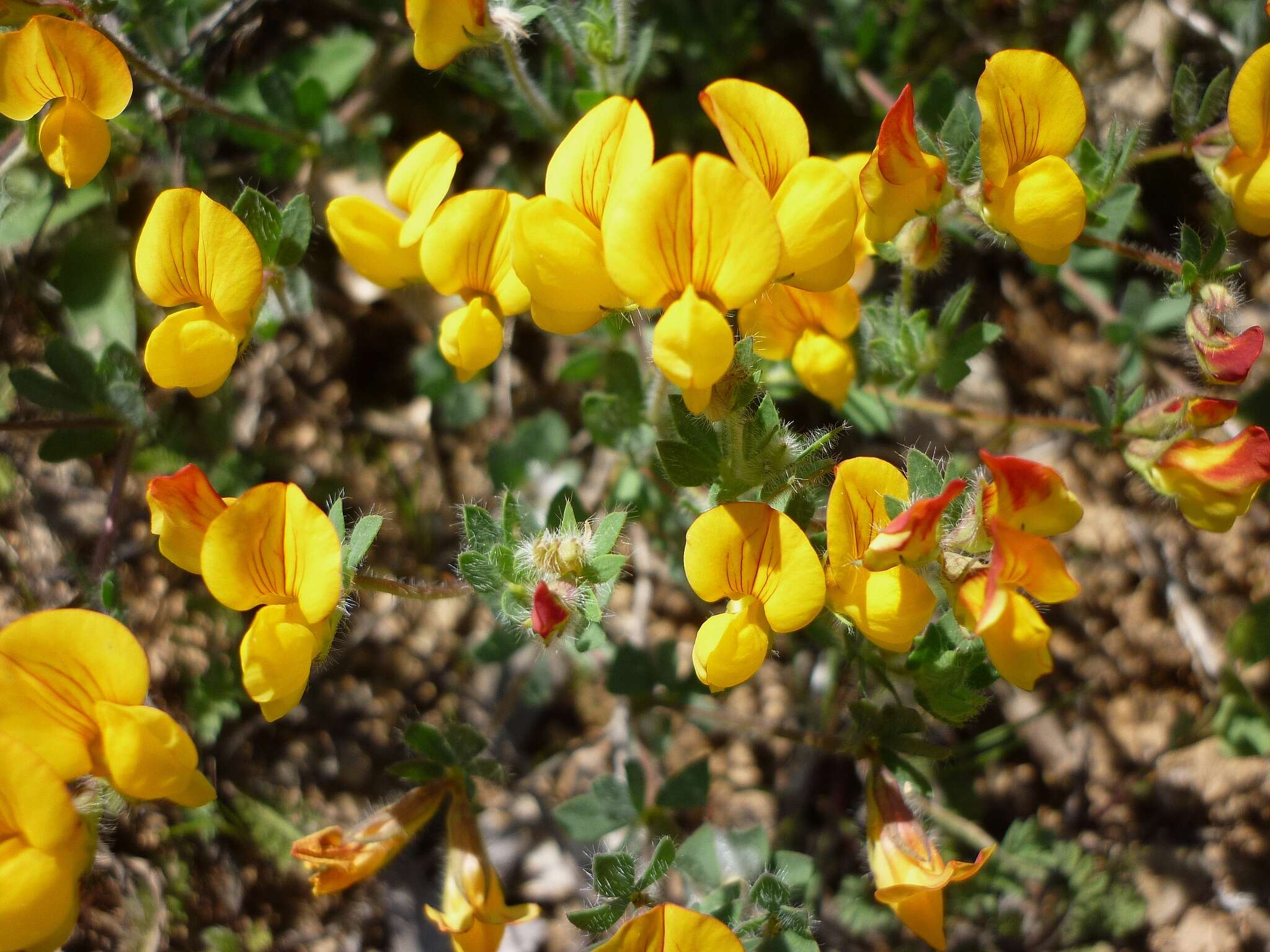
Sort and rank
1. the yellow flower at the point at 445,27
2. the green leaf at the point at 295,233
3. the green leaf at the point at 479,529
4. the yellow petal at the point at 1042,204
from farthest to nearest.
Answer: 1. the green leaf at the point at 295,233
2. the yellow flower at the point at 445,27
3. the green leaf at the point at 479,529
4. the yellow petal at the point at 1042,204

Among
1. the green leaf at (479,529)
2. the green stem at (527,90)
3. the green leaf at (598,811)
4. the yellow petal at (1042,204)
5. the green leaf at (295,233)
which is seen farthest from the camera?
the green leaf at (598,811)

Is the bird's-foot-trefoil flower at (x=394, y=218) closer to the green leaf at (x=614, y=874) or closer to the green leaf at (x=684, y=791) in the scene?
the green leaf at (x=614, y=874)

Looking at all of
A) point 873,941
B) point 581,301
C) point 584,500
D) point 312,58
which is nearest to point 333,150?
point 312,58

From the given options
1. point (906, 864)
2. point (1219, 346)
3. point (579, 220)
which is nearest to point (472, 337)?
point (579, 220)

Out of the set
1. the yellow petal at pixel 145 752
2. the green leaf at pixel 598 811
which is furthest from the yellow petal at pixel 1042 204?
the yellow petal at pixel 145 752

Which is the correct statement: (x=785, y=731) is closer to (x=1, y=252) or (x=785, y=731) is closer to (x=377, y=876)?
(x=377, y=876)

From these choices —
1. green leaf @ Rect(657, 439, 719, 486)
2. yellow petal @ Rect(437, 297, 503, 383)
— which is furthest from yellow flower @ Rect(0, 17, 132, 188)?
green leaf @ Rect(657, 439, 719, 486)
